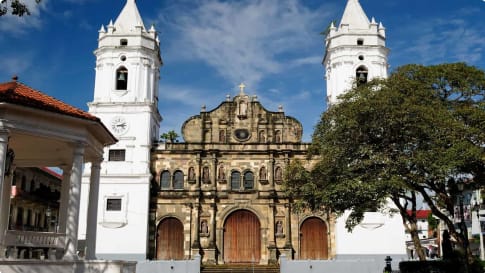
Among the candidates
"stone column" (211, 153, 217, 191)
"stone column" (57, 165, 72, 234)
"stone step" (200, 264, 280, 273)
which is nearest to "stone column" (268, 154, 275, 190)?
"stone column" (211, 153, 217, 191)

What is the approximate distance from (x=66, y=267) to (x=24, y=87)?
5.62m

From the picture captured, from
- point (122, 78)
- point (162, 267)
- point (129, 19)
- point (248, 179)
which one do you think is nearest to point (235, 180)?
point (248, 179)

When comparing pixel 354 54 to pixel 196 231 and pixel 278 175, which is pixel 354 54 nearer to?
pixel 278 175

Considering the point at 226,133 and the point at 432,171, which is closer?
the point at 432,171

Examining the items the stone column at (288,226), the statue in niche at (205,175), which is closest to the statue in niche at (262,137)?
the statue in niche at (205,175)

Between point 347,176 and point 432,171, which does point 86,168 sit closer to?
point 347,176

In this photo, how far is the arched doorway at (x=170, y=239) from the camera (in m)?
34.3

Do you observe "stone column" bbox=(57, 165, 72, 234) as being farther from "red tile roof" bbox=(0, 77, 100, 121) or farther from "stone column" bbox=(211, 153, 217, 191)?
"stone column" bbox=(211, 153, 217, 191)

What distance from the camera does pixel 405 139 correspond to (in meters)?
19.5

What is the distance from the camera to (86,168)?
34.4 m

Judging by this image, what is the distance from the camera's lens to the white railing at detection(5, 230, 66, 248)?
495 inches

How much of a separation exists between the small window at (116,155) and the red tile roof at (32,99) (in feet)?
64.1

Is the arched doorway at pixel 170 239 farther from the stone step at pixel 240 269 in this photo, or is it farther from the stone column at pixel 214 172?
the stone column at pixel 214 172

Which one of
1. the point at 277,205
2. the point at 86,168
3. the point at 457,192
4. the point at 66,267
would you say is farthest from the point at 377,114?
the point at 86,168
